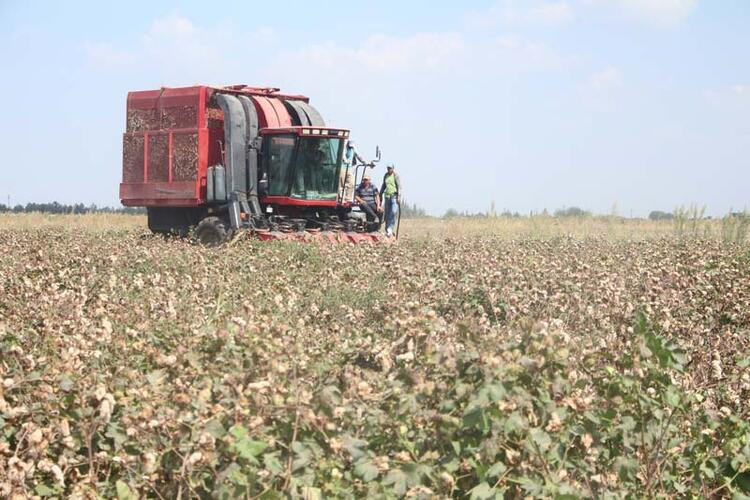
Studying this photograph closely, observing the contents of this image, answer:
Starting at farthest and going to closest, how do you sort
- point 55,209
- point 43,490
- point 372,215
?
point 55,209 → point 372,215 → point 43,490

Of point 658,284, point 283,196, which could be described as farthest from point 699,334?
point 283,196

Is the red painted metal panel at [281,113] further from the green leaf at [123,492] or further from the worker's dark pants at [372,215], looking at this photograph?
the green leaf at [123,492]

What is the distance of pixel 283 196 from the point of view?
71.2 feet

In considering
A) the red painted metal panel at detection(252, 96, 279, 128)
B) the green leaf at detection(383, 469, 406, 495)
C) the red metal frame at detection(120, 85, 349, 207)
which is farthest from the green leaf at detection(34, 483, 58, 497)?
the red painted metal panel at detection(252, 96, 279, 128)

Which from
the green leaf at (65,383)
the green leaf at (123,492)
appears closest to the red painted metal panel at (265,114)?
the green leaf at (65,383)

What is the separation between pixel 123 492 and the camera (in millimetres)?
4668

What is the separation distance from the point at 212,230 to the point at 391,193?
5.17 m

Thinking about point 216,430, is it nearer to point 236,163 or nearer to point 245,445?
point 245,445

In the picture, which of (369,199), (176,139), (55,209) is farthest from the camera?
(55,209)

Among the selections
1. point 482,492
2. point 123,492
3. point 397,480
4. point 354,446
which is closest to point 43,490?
point 123,492

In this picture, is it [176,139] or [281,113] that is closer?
[176,139]

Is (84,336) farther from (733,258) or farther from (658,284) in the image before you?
(733,258)

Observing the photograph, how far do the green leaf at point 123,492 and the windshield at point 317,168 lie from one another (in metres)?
17.1

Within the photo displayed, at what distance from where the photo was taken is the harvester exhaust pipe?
20906 millimetres
